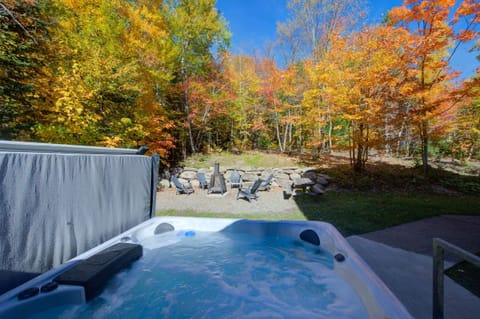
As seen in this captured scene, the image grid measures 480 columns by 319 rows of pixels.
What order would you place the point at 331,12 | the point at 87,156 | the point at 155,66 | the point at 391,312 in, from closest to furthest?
the point at 391,312 < the point at 87,156 < the point at 155,66 < the point at 331,12

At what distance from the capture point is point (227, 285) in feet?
9.14

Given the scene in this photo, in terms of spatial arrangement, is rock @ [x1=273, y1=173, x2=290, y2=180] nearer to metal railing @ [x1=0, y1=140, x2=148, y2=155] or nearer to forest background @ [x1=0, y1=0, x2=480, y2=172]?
forest background @ [x1=0, y1=0, x2=480, y2=172]

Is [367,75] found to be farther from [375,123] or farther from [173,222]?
[173,222]

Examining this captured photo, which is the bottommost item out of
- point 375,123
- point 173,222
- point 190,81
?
point 173,222

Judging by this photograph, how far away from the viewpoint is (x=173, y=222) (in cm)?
408

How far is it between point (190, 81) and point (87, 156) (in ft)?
27.2

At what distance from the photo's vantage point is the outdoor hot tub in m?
2.07

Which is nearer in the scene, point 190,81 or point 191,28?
point 191,28

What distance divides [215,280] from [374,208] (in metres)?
4.52

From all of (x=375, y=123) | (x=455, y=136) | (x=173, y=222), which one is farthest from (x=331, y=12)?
(x=173, y=222)

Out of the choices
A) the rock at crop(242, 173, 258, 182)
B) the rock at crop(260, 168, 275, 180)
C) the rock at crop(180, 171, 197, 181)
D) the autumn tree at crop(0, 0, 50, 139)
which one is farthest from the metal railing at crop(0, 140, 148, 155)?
the rock at crop(260, 168, 275, 180)

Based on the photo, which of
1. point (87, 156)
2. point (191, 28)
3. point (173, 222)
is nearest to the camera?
point (87, 156)

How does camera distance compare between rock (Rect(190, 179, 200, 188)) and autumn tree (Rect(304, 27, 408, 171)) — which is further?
rock (Rect(190, 179, 200, 188))

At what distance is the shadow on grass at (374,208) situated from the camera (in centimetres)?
437
